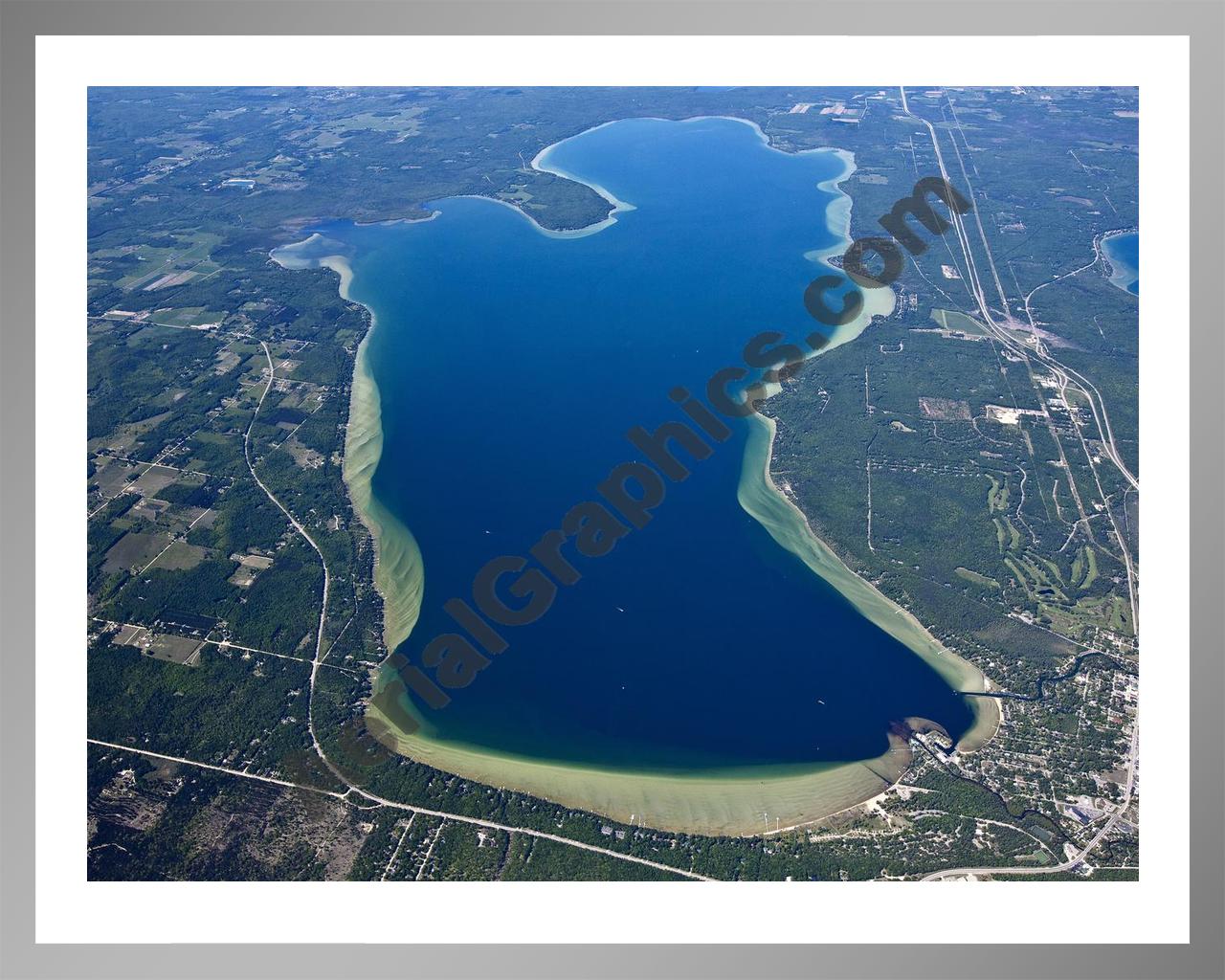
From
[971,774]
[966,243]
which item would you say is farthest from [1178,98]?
[966,243]

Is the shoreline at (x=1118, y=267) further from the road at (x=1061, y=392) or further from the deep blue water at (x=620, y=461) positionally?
the deep blue water at (x=620, y=461)

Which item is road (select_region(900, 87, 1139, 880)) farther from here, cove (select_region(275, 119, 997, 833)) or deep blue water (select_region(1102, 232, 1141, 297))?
cove (select_region(275, 119, 997, 833))

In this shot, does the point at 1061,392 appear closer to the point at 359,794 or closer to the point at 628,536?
the point at 628,536

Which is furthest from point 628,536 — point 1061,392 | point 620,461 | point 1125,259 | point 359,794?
point 1125,259

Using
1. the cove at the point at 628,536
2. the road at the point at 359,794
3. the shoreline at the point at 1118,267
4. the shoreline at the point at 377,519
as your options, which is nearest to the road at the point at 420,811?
the road at the point at 359,794

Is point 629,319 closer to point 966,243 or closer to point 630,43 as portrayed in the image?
point 966,243

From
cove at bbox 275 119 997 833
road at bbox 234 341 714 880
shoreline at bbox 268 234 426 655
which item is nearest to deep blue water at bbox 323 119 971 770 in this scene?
cove at bbox 275 119 997 833
